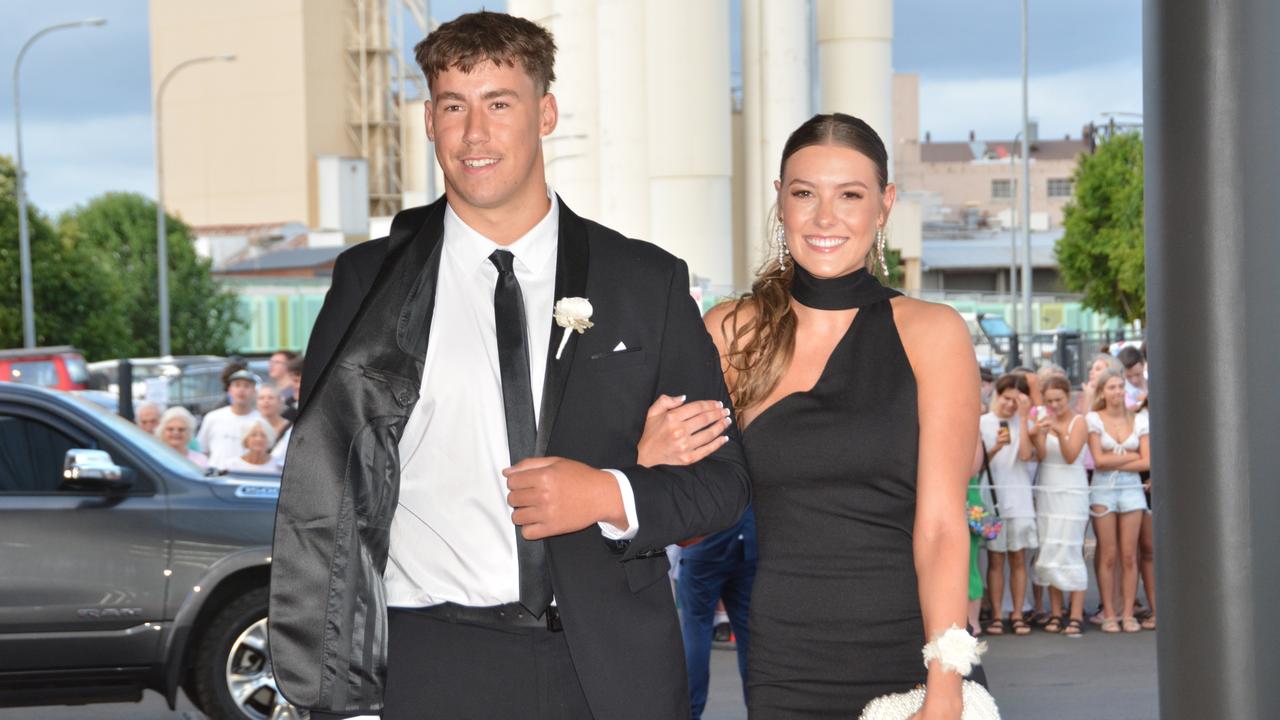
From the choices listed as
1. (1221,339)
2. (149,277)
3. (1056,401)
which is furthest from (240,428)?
(149,277)

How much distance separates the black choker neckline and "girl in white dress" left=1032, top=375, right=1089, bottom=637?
8598 mm

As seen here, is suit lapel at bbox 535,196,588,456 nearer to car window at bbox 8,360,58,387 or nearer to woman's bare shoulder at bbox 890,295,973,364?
woman's bare shoulder at bbox 890,295,973,364

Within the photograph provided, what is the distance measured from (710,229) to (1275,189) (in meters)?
36.3

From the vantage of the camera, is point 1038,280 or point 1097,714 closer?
point 1097,714

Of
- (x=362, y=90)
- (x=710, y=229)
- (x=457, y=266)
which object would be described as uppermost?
(x=362, y=90)

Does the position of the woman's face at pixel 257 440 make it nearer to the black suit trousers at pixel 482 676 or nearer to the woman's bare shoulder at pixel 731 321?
the woman's bare shoulder at pixel 731 321

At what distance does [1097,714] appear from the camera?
29.8ft

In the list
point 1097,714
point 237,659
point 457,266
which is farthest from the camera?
point 1097,714

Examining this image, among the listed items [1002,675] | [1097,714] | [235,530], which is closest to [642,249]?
→ [235,530]

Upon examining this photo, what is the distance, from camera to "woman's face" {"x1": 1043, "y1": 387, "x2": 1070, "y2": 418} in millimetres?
12219

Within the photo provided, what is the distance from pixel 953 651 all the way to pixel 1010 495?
911 cm

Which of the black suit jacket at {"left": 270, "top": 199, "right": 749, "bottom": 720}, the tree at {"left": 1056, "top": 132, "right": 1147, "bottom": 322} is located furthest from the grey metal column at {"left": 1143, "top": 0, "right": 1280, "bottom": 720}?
the tree at {"left": 1056, "top": 132, "right": 1147, "bottom": 322}

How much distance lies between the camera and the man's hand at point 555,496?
2990mm

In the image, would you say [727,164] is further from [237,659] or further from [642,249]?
[642,249]
